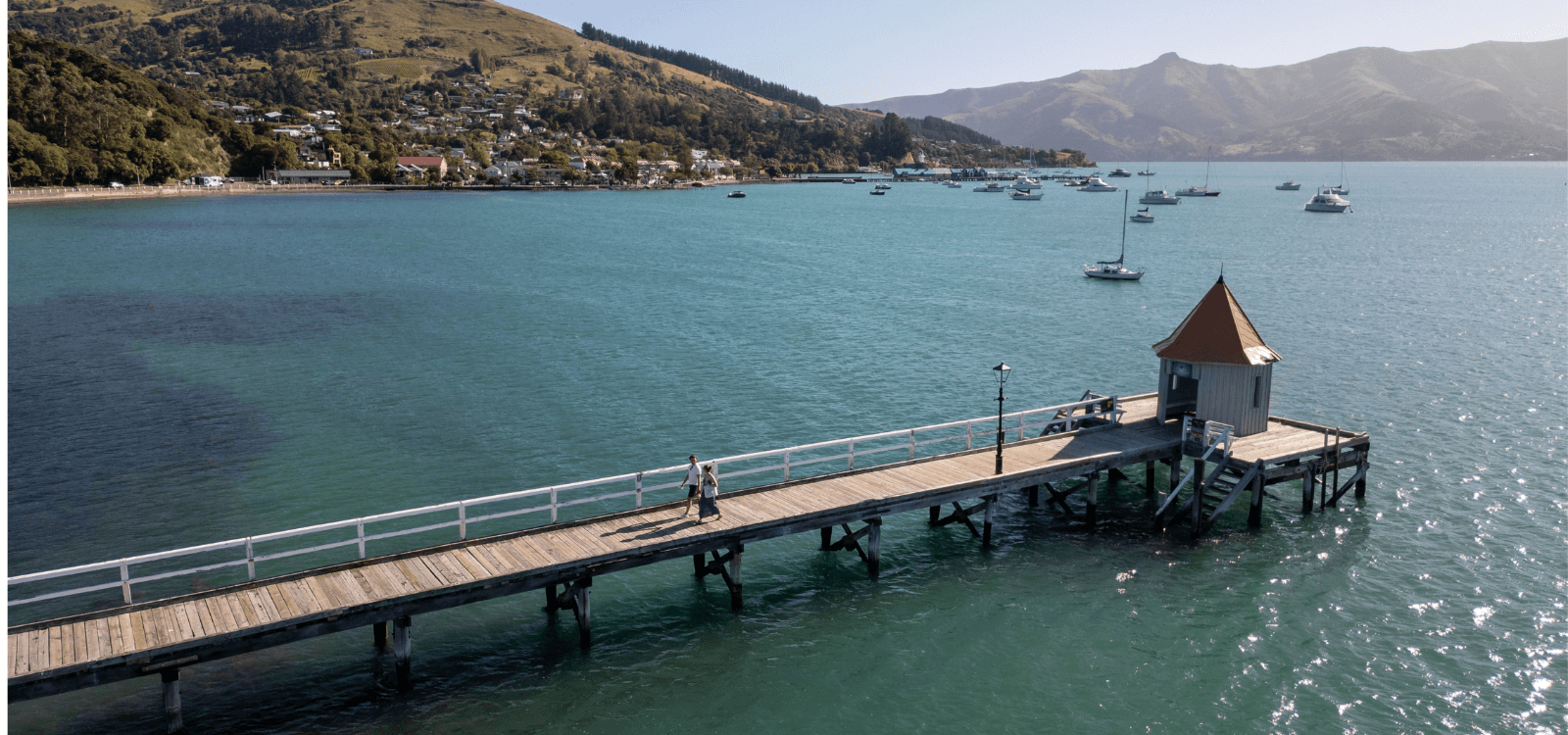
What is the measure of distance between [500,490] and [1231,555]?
80.1ft

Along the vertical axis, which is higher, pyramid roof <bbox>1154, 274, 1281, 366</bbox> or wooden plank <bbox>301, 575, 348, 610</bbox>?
pyramid roof <bbox>1154, 274, 1281, 366</bbox>

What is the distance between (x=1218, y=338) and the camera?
105 feet

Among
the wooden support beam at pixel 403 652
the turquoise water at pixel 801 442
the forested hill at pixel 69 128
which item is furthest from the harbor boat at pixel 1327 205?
the forested hill at pixel 69 128

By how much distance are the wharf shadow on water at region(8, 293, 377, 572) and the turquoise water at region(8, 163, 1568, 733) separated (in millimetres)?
241

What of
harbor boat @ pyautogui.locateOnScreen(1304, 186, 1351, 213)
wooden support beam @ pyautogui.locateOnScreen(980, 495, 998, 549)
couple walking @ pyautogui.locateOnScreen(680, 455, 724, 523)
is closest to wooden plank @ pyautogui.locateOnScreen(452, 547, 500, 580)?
couple walking @ pyautogui.locateOnScreen(680, 455, 724, 523)

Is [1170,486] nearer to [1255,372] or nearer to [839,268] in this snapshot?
[1255,372]

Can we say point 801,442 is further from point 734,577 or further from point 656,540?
point 656,540

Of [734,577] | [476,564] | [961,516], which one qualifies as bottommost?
[734,577]

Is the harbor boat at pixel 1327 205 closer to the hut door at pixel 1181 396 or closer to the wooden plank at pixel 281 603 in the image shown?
the hut door at pixel 1181 396

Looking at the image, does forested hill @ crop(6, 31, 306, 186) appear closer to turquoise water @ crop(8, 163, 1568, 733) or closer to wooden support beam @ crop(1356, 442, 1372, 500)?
A: turquoise water @ crop(8, 163, 1568, 733)

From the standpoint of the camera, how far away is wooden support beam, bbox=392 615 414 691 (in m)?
21.2

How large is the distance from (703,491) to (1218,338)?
18.6 metres

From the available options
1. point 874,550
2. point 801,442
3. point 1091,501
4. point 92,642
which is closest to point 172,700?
point 92,642

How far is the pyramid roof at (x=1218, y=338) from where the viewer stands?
104ft
